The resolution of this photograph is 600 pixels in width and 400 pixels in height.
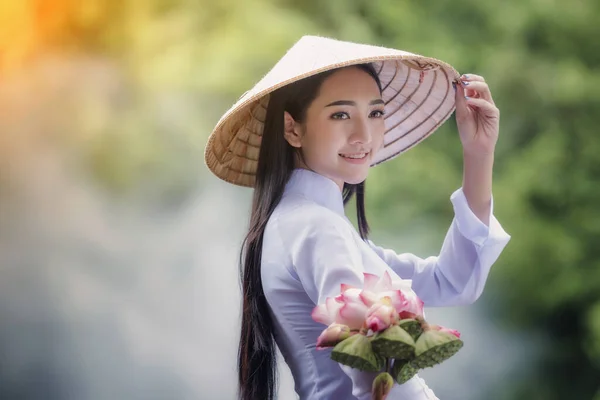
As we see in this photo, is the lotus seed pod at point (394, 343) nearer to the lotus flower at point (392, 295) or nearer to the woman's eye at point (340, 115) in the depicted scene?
the lotus flower at point (392, 295)

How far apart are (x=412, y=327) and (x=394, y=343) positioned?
0.04 m

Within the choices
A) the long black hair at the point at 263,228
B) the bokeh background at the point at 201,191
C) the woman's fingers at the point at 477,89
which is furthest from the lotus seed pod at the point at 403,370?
the bokeh background at the point at 201,191

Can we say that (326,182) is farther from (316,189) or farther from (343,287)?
(343,287)

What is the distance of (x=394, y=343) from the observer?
45.0 inches

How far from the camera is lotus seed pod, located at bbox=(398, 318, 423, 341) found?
116 centimetres

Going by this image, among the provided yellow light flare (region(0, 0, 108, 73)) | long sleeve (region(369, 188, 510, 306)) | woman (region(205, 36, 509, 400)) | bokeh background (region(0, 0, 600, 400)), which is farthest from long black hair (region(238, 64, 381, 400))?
yellow light flare (region(0, 0, 108, 73))

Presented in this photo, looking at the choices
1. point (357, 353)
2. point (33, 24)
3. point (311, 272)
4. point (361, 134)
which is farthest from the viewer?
point (33, 24)

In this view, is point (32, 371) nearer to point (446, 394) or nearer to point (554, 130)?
point (446, 394)

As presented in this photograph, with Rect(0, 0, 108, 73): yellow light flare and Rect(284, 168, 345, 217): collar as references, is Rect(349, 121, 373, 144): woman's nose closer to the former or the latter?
Rect(284, 168, 345, 217): collar

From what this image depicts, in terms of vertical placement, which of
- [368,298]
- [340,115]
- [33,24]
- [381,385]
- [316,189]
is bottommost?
[381,385]

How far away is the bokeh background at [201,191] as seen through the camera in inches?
98.8

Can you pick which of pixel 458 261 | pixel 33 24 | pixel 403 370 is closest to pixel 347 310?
pixel 403 370

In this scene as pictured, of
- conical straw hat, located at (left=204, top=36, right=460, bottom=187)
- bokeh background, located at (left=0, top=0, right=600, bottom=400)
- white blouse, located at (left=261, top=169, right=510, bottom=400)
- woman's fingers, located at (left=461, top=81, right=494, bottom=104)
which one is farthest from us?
bokeh background, located at (left=0, top=0, right=600, bottom=400)

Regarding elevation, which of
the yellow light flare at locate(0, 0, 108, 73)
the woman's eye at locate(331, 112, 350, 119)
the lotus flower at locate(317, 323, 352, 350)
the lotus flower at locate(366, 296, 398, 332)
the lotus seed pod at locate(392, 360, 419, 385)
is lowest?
the lotus seed pod at locate(392, 360, 419, 385)
